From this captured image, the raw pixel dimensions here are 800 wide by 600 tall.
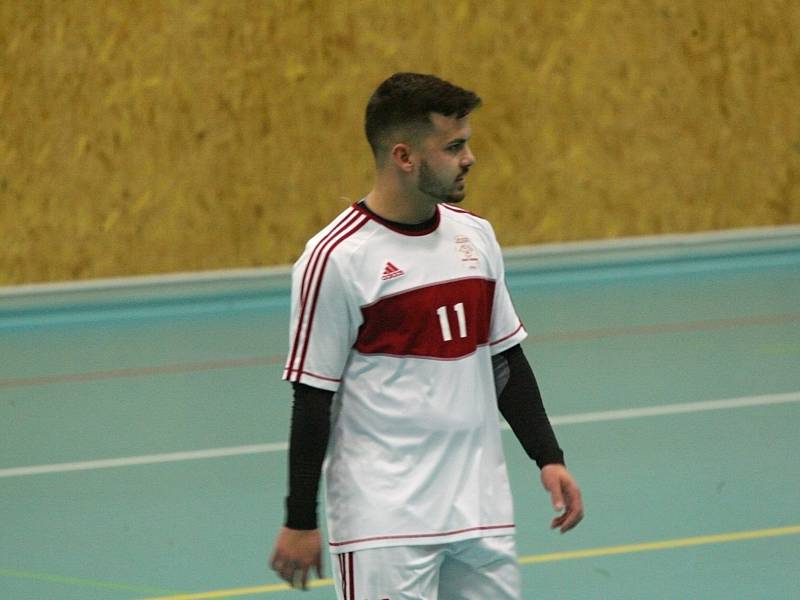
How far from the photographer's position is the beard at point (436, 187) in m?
2.81

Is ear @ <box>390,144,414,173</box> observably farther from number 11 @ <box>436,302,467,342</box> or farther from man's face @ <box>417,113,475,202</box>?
number 11 @ <box>436,302,467,342</box>

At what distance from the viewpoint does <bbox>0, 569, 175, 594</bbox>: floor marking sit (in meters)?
4.57

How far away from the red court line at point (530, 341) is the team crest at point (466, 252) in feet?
16.6

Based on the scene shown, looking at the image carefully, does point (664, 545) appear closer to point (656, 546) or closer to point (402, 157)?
point (656, 546)

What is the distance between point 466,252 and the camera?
9.48ft

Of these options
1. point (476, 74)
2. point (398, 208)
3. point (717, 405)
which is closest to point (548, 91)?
point (476, 74)

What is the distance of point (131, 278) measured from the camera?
32.2 feet

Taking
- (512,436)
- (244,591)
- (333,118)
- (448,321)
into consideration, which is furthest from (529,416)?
(333,118)

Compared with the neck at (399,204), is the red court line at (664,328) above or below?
below

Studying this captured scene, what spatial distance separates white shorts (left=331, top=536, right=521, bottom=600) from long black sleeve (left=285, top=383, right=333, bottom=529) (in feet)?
0.44

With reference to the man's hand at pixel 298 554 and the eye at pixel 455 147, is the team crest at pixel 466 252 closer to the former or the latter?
the eye at pixel 455 147

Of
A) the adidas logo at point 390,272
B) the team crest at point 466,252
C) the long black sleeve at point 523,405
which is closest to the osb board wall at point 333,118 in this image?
the long black sleeve at point 523,405

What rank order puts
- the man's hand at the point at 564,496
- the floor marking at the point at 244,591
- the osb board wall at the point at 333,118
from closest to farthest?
the man's hand at the point at 564,496, the floor marking at the point at 244,591, the osb board wall at the point at 333,118

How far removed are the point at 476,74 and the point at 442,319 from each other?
7.56 metres
